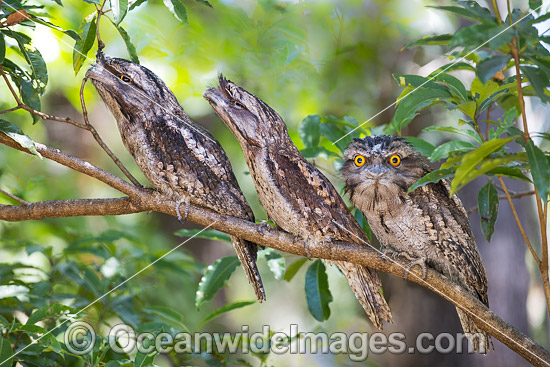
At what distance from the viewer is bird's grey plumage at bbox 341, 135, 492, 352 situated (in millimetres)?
1979

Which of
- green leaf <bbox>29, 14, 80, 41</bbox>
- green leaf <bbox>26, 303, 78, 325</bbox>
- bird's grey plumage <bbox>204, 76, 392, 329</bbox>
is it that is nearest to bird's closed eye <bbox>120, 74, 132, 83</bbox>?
green leaf <bbox>29, 14, 80, 41</bbox>

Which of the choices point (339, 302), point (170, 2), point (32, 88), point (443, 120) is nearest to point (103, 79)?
point (32, 88)

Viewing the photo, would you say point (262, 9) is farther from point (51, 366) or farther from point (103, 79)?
point (51, 366)

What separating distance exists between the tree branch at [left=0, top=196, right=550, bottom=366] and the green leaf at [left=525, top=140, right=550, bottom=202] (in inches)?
21.7

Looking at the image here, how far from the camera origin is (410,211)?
2.04 meters

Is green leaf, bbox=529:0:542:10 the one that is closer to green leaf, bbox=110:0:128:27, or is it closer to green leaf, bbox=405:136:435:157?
green leaf, bbox=405:136:435:157

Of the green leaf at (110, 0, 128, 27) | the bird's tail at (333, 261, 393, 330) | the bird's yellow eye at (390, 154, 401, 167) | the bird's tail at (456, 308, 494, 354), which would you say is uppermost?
the green leaf at (110, 0, 128, 27)

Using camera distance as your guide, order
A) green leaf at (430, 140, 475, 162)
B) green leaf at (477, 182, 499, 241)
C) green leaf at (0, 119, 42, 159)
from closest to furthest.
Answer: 1. green leaf at (0, 119, 42, 159)
2. green leaf at (430, 140, 475, 162)
3. green leaf at (477, 182, 499, 241)

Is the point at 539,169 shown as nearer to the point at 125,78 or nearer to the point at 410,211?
the point at 410,211

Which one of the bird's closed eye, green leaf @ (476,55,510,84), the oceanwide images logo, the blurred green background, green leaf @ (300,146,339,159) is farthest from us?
the blurred green background

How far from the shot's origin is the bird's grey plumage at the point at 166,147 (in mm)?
1949

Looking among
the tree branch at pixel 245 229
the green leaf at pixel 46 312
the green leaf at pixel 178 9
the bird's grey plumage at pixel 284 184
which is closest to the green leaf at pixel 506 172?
the tree branch at pixel 245 229

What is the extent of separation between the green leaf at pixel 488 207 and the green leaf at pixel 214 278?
1.14 m

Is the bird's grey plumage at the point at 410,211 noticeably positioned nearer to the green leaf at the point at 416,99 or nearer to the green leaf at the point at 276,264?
the green leaf at the point at 416,99
